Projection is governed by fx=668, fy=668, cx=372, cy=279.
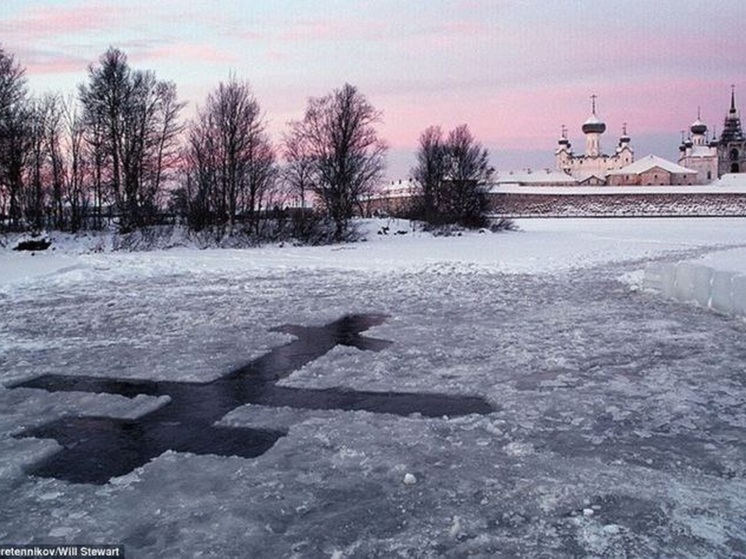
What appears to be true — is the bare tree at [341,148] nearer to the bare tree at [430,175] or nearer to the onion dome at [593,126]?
the bare tree at [430,175]

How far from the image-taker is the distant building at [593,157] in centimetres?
11781

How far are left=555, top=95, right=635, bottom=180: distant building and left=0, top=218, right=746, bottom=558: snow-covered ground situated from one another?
11194cm

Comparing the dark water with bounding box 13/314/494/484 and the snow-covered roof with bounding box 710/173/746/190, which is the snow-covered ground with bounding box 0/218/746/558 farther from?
the snow-covered roof with bounding box 710/173/746/190

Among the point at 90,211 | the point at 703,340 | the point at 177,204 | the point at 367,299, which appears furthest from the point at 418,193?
the point at 703,340

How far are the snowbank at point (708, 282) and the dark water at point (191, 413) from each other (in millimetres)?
6310

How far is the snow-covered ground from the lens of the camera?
3.58 metres

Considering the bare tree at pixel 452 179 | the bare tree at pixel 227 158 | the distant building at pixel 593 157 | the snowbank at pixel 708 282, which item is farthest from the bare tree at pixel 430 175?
the distant building at pixel 593 157

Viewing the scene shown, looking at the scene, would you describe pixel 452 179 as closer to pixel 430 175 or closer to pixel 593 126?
pixel 430 175

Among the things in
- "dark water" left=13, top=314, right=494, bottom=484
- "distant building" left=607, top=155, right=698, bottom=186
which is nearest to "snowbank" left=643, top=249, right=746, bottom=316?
"dark water" left=13, top=314, right=494, bottom=484

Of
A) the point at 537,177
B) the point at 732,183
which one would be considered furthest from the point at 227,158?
the point at 537,177

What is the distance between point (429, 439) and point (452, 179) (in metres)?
50.5

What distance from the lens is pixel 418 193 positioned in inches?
2384

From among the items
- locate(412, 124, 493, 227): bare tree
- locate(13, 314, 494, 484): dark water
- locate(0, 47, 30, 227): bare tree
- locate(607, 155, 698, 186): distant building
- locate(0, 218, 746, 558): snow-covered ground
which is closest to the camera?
locate(0, 218, 746, 558): snow-covered ground

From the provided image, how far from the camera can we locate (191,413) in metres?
5.89
